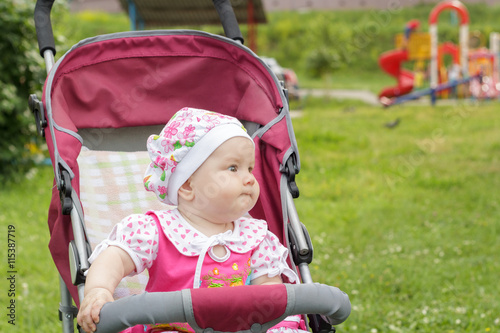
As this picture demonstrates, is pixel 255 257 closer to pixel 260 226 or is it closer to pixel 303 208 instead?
pixel 260 226

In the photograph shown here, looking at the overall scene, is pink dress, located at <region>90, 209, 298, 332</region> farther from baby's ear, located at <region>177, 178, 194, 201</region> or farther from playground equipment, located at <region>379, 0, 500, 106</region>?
playground equipment, located at <region>379, 0, 500, 106</region>

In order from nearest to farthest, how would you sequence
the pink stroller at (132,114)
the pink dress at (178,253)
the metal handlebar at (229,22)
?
the pink dress at (178,253), the pink stroller at (132,114), the metal handlebar at (229,22)

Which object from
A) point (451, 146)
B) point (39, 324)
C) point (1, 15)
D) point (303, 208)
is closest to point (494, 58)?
point (451, 146)

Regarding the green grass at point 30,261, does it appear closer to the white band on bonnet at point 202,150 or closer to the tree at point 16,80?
the tree at point 16,80

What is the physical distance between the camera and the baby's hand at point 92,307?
62.9 inches

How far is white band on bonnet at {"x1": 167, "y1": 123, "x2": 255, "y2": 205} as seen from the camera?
197cm

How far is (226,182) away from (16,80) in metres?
4.57

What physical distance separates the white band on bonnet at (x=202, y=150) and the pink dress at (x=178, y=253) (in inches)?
5.6

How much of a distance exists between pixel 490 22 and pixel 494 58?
11589 millimetres

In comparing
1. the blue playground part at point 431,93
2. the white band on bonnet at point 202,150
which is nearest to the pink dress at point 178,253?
the white band on bonnet at point 202,150

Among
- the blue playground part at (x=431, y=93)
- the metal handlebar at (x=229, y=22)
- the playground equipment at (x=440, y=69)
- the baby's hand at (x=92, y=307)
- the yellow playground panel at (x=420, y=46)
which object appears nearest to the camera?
the baby's hand at (x=92, y=307)

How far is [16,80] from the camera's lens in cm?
590

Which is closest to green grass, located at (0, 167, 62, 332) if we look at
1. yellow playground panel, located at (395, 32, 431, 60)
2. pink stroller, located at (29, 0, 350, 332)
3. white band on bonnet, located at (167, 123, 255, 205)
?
pink stroller, located at (29, 0, 350, 332)

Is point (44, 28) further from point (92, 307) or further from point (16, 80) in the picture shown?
point (16, 80)
